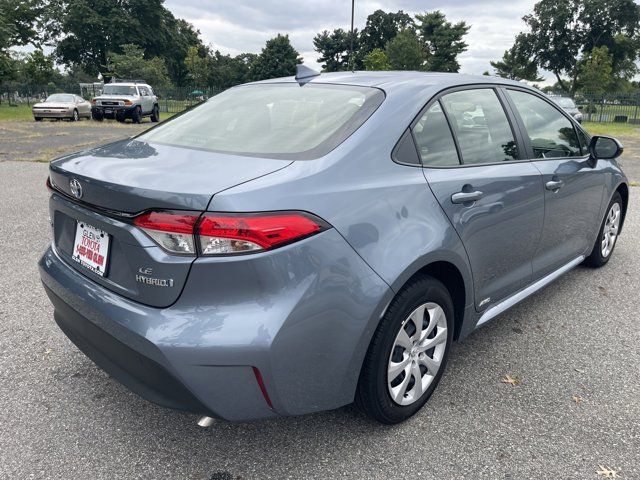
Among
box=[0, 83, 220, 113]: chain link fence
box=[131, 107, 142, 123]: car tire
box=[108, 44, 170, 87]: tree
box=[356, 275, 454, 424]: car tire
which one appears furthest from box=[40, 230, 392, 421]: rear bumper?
box=[108, 44, 170, 87]: tree

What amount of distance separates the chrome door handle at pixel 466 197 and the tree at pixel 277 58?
74.0 m

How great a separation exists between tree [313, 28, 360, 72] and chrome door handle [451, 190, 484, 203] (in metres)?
81.2

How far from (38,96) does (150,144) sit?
49.8m

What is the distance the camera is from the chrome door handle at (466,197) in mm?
2449

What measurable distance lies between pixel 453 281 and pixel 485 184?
53 centimetres

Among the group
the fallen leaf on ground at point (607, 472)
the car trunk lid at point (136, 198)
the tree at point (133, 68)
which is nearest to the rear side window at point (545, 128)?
the fallen leaf on ground at point (607, 472)

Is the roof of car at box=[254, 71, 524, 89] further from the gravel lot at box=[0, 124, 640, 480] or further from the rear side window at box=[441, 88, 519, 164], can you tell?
the gravel lot at box=[0, 124, 640, 480]

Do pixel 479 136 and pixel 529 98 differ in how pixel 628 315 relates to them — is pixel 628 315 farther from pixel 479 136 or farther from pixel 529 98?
pixel 479 136

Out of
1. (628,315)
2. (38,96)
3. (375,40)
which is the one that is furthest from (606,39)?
(628,315)

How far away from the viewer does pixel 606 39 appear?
189ft

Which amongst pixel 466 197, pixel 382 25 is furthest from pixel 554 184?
pixel 382 25

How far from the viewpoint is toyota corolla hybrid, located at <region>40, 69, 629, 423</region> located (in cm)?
181

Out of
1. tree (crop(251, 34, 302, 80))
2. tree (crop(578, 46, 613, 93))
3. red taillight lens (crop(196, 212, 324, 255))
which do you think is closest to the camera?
red taillight lens (crop(196, 212, 324, 255))

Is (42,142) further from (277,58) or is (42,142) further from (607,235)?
(277,58)
